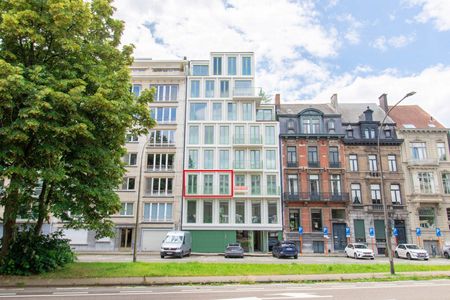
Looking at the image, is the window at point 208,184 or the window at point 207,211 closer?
the window at point 207,211

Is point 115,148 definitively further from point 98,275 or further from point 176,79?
point 176,79

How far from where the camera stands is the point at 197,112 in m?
41.3

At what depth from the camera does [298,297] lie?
962 centimetres

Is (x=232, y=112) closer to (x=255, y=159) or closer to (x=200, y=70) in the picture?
(x=255, y=159)

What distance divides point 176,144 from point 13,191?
2692 centimetres

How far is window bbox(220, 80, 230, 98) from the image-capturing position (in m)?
41.9

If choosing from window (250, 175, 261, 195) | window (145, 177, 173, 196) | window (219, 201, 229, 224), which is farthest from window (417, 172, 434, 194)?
window (145, 177, 173, 196)

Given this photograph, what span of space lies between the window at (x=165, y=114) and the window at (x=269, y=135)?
11.5 m

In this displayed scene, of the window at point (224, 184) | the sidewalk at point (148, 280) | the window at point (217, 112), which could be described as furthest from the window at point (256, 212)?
the sidewalk at point (148, 280)

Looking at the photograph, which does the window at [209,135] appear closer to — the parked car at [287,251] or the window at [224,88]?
the window at [224,88]

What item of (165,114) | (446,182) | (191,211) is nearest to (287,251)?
(191,211)

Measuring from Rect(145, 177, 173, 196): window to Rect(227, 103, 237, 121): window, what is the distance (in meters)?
10.6

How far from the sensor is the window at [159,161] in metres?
39.2

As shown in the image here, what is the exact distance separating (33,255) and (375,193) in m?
36.1
